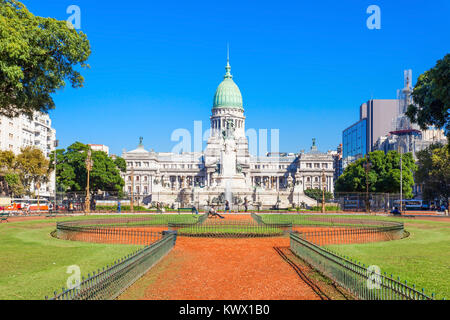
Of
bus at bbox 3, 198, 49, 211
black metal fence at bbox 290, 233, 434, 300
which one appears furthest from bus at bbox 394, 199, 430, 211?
black metal fence at bbox 290, 233, 434, 300

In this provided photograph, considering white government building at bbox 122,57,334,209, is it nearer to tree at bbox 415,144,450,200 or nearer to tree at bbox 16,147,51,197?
tree at bbox 415,144,450,200

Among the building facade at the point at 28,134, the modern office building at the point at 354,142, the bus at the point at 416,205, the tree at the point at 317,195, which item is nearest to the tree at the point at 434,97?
the tree at the point at 317,195

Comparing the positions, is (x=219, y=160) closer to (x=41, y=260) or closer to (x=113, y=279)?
(x=41, y=260)

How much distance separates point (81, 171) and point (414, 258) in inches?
2544

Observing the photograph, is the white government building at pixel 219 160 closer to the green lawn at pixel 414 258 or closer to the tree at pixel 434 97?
the tree at pixel 434 97

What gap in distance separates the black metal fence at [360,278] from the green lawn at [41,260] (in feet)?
22.1

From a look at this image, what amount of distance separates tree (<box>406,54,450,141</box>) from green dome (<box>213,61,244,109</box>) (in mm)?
126256

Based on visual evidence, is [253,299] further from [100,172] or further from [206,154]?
[206,154]

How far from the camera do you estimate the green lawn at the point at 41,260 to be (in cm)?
1030

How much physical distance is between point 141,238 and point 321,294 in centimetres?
1208

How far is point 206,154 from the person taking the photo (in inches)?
5640

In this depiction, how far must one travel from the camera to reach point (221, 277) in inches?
478

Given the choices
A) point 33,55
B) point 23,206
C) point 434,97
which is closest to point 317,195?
point 23,206

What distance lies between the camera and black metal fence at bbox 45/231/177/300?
26.5ft
